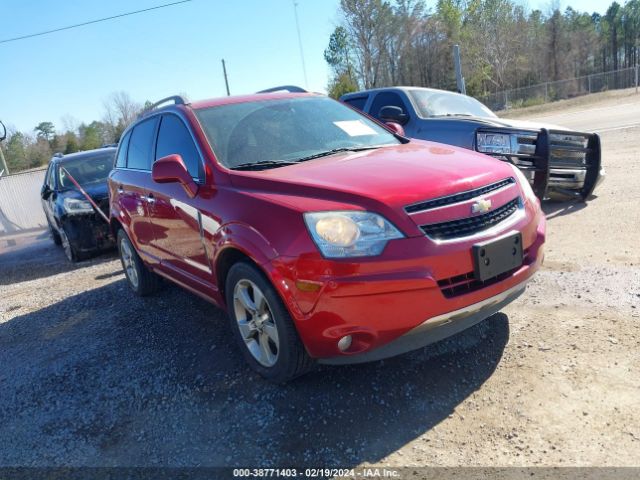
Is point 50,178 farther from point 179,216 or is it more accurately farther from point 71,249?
point 179,216

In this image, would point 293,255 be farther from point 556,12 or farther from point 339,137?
point 556,12

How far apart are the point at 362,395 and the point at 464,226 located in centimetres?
113

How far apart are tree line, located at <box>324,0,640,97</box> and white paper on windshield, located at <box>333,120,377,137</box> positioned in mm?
49039

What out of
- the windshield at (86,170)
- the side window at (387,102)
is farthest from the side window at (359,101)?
the windshield at (86,170)

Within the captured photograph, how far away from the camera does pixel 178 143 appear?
4039mm

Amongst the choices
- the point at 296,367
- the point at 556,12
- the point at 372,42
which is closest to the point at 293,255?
the point at 296,367

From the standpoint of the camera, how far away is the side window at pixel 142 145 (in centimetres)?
472

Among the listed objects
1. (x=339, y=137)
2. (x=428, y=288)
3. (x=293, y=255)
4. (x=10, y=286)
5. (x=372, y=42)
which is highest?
(x=372, y=42)

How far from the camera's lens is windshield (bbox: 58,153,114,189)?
28.2 ft

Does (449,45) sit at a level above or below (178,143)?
above

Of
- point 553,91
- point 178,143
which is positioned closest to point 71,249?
point 178,143

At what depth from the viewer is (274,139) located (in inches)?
150

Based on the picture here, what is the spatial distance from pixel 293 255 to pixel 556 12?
74200mm

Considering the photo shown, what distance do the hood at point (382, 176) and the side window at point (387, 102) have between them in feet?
12.9
